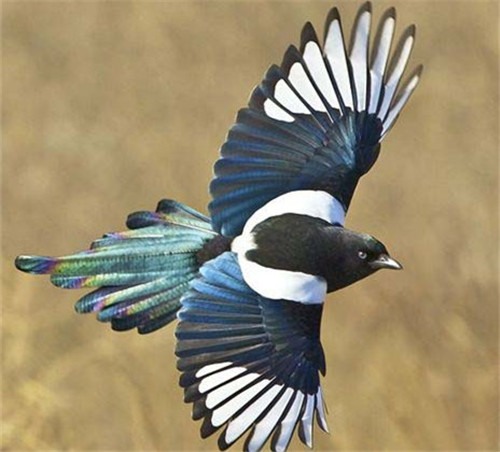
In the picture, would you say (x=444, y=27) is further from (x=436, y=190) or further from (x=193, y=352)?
(x=193, y=352)

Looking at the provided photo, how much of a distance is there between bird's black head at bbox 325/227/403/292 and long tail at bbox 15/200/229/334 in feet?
0.38

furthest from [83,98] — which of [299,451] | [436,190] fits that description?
[299,451]

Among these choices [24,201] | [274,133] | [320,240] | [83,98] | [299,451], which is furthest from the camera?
[83,98]

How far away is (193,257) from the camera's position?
1.80 metres

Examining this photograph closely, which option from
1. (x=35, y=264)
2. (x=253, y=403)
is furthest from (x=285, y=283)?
(x=35, y=264)

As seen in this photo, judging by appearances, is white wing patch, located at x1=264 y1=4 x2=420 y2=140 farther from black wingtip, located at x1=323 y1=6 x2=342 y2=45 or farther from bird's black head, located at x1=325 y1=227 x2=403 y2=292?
bird's black head, located at x1=325 y1=227 x2=403 y2=292

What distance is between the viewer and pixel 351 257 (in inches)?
69.0

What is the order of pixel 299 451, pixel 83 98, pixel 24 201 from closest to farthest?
pixel 299 451 → pixel 24 201 → pixel 83 98

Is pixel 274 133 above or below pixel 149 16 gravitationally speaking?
below

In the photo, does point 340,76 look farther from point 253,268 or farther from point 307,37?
point 253,268

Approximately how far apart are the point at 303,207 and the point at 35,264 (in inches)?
10.5

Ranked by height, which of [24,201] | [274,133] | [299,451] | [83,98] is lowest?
[299,451]

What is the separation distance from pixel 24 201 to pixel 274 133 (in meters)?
1.47

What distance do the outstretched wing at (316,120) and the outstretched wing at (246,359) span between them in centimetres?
8
